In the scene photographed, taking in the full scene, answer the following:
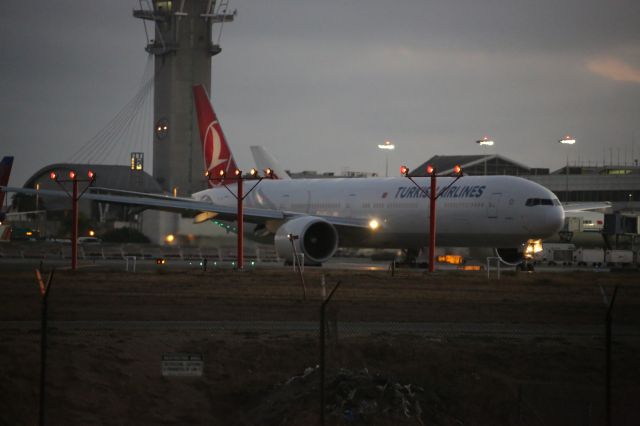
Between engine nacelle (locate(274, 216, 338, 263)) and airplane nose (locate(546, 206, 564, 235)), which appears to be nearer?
airplane nose (locate(546, 206, 564, 235))

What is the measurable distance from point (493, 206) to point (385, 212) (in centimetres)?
576

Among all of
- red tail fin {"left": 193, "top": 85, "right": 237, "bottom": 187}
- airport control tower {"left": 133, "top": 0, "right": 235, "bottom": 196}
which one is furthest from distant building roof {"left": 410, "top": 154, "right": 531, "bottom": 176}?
red tail fin {"left": 193, "top": 85, "right": 237, "bottom": 187}

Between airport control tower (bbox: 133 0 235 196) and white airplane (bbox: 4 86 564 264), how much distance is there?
4796 centimetres

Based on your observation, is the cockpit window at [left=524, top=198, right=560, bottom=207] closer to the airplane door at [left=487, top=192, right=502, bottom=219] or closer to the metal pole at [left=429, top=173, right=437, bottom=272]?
the airplane door at [left=487, top=192, right=502, bottom=219]

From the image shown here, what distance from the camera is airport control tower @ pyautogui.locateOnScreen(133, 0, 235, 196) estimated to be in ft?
320

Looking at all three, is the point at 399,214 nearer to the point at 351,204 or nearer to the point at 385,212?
the point at 385,212

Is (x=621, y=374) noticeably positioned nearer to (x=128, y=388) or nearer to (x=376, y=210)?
(x=128, y=388)

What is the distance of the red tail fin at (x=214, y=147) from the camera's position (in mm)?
54875

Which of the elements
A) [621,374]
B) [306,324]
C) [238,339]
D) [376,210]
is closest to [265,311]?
[306,324]

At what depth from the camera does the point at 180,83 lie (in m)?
98.2

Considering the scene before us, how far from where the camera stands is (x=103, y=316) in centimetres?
2058

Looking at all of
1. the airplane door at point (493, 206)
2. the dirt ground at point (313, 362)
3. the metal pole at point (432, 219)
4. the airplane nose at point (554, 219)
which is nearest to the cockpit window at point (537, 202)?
the airplane nose at point (554, 219)

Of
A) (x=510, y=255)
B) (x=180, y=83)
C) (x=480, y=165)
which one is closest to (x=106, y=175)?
(x=180, y=83)

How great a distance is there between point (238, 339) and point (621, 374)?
6.38 m
